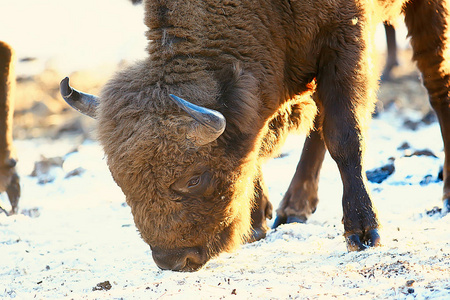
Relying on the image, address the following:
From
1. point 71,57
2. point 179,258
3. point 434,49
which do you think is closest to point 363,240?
point 179,258

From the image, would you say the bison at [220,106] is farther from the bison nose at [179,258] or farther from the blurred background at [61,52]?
the blurred background at [61,52]

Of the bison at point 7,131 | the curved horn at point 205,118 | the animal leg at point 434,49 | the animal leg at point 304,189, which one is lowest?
the bison at point 7,131

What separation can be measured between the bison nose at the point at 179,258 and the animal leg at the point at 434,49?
280 centimetres

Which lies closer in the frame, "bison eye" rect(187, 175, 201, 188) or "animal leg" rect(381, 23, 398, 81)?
"bison eye" rect(187, 175, 201, 188)

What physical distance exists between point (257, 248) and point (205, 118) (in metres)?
1.50

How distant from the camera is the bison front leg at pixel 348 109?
4035mm

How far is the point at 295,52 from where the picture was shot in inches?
166

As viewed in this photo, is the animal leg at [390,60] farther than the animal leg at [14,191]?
Yes

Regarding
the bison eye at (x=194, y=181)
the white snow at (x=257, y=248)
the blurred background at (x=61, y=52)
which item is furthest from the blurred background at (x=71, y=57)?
the bison eye at (x=194, y=181)

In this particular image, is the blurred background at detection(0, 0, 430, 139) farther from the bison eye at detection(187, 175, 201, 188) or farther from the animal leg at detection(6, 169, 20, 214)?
the bison eye at detection(187, 175, 201, 188)

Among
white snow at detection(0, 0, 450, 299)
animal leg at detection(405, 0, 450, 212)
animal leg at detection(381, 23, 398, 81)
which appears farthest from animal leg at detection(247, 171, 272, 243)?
animal leg at detection(381, 23, 398, 81)

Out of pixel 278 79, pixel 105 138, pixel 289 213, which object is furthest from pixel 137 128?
pixel 289 213

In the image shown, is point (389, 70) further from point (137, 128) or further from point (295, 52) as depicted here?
point (137, 128)

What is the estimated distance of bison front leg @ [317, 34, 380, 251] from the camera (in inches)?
159
